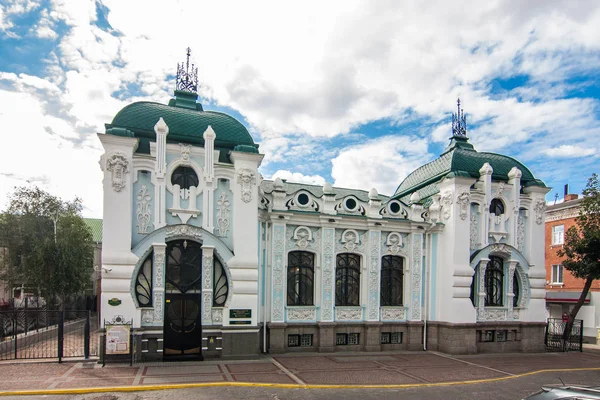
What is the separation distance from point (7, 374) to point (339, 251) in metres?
12.7

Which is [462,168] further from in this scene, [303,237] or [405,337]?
[303,237]

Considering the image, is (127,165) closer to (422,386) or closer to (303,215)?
(303,215)

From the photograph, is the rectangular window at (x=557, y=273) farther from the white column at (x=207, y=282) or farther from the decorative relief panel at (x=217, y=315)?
the white column at (x=207, y=282)

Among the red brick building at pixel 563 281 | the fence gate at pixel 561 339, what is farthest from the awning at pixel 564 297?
the fence gate at pixel 561 339

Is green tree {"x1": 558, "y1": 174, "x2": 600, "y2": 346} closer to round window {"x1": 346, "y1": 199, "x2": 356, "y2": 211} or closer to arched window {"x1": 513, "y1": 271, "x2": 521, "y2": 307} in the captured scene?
arched window {"x1": 513, "y1": 271, "x2": 521, "y2": 307}

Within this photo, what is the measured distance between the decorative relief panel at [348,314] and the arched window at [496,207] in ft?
27.7

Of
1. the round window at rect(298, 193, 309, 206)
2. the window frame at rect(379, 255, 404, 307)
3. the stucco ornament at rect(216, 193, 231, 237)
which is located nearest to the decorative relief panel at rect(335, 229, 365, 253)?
the window frame at rect(379, 255, 404, 307)

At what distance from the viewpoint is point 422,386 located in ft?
45.1

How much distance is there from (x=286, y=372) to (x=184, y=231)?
6318 mm

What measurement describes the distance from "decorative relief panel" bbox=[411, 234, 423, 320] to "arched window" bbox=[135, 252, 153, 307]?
38.3 feet

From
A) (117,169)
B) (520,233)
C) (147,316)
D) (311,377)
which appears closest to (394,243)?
(520,233)

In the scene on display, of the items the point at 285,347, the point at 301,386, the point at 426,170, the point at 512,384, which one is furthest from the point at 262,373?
the point at 426,170

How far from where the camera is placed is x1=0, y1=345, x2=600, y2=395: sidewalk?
12.5m

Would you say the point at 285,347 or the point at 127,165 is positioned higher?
the point at 127,165
